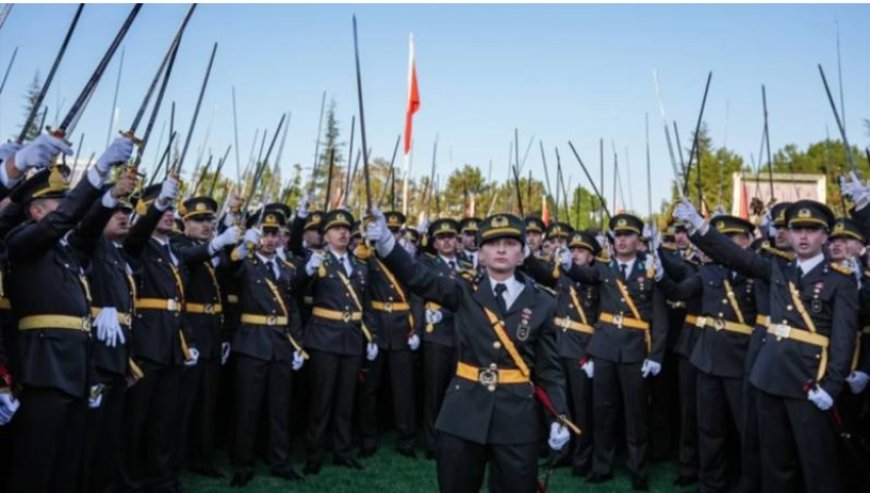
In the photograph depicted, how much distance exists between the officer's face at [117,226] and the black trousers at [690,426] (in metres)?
5.91

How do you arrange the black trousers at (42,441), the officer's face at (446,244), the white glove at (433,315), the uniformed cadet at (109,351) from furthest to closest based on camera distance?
the officer's face at (446,244) < the white glove at (433,315) < the uniformed cadet at (109,351) < the black trousers at (42,441)

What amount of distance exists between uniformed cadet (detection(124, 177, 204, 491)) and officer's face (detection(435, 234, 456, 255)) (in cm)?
380

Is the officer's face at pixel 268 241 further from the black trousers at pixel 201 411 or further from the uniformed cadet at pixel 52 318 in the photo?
the uniformed cadet at pixel 52 318

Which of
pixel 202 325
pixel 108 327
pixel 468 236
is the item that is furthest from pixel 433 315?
pixel 108 327

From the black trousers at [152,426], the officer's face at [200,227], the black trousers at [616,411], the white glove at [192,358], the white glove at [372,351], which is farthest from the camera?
Answer: the white glove at [372,351]

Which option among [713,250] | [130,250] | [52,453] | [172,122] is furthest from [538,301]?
[172,122]

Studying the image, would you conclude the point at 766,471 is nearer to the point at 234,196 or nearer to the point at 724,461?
the point at 724,461

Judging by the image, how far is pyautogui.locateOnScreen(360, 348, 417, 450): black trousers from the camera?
29.0ft

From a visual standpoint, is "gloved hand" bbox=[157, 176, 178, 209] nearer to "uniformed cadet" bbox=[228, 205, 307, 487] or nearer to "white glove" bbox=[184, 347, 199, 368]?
"uniformed cadet" bbox=[228, 205, 307, 487]

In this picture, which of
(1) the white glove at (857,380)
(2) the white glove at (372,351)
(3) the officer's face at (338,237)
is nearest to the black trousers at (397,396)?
(2) the white glove at (372,351)

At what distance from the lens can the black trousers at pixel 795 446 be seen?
18.4 ft

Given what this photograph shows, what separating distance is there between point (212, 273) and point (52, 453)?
3.28 metres

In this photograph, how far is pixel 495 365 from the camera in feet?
15.5

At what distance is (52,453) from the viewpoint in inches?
179
